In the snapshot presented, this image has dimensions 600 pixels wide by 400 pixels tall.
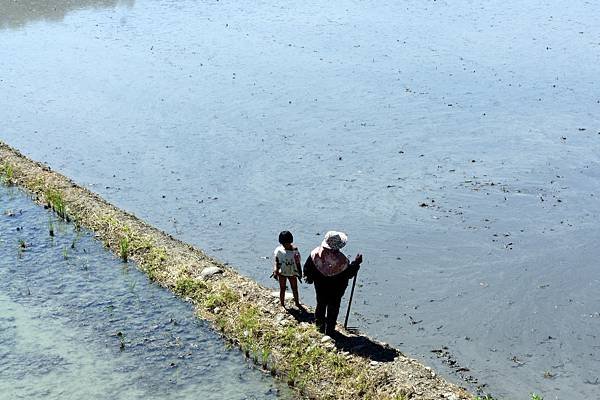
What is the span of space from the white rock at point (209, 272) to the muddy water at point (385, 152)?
26.2 inches

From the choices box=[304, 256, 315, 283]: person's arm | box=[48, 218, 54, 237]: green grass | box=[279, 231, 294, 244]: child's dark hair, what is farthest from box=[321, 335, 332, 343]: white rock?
box=[48, 218, 54, 237]: green grass

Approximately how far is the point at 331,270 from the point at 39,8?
90.0ft

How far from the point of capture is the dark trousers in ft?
29.9

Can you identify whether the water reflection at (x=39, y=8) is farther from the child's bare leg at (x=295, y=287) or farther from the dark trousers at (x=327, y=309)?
the dark trousers at (x=327, y=309)

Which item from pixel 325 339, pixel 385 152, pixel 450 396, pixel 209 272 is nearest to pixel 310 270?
pixel 325 339

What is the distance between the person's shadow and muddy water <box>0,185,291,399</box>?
3.22 ft

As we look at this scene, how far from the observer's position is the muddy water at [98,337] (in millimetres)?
8734

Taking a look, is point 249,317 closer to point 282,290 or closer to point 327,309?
point 282,290

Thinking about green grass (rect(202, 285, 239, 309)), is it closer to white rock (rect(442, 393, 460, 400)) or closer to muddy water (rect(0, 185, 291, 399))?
muddy water (rect(0, 185, 291, 399))

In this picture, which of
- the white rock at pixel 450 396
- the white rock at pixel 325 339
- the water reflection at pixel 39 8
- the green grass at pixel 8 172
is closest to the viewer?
the white rock at pixel 450 396

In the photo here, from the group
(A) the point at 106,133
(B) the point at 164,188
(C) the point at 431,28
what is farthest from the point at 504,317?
(C) the point at 431,28

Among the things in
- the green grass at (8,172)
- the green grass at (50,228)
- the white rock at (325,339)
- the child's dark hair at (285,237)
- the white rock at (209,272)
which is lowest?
the white rock at (325,339)

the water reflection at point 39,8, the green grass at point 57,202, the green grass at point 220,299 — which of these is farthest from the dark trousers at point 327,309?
the water reflection at point 39,8

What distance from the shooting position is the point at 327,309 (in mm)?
9359
